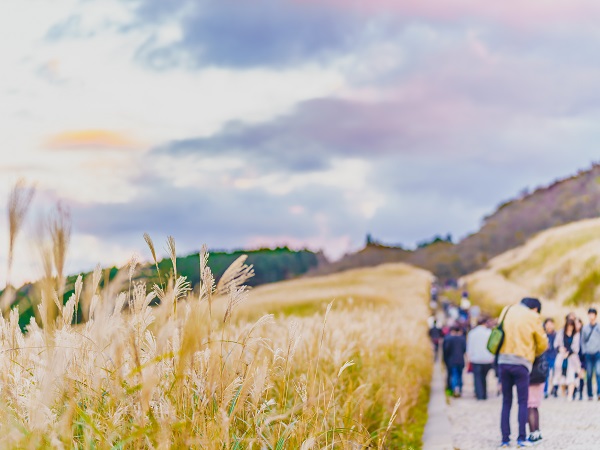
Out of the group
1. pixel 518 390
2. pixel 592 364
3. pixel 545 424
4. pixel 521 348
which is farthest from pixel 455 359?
pixel 521 348

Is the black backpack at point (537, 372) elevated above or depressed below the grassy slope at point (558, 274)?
below

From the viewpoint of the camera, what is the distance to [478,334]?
56.0 ft

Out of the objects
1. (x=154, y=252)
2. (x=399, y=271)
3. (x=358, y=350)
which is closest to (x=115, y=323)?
(x=154, y=252)

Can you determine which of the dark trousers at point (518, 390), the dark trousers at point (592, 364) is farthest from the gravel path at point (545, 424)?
the dark trousers at point (592, 364)

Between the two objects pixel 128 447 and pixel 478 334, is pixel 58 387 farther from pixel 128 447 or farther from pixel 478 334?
pixel 478 334

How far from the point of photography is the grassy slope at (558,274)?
131ft

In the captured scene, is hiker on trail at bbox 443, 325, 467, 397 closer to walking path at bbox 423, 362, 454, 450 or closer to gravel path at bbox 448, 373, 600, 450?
walking path at bbox 423, 362, 454, 450

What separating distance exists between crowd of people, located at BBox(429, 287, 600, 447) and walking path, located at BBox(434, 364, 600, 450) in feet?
1.00

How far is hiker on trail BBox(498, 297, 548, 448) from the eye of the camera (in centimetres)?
1033

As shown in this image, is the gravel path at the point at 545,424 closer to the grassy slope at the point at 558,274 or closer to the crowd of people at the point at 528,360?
the crowd of people at the point at 528,360

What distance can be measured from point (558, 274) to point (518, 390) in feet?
131

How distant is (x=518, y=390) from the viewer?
10.5m

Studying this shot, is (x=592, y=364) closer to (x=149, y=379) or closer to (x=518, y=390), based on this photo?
(x=518, y=390)

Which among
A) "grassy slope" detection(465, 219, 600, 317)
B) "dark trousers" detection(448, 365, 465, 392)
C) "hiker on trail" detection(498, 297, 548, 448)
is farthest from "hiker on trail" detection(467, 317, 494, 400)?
"grassy slope" detection(465, 219, 600, 317)
